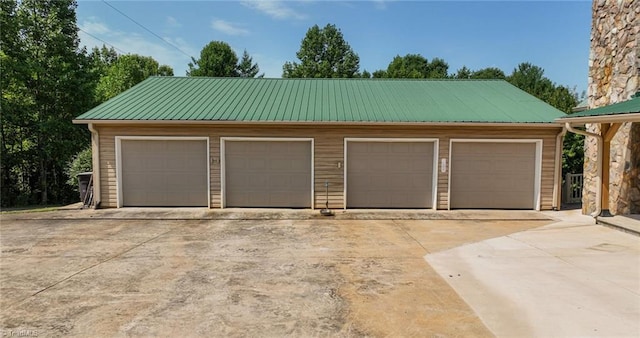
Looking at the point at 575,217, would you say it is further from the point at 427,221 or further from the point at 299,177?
the point at 299,177

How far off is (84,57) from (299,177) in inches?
507

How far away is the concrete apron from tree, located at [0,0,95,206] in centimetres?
1632

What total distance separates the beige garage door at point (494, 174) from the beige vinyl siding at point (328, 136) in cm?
27

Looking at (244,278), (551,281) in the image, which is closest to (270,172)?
(244,278)

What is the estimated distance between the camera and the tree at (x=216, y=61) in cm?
3058

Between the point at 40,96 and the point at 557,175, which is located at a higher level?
the point at 40,96

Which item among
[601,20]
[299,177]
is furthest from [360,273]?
[601,20]

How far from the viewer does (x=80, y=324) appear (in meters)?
3.58

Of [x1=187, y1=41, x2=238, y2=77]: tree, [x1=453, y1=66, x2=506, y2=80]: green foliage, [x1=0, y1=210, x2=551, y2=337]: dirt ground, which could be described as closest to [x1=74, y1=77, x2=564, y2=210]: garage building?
[x1=0, y1=210, x2=551, y2=337]: dirt ground

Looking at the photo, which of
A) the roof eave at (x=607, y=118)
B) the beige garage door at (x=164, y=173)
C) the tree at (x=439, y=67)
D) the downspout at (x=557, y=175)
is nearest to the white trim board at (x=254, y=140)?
the beige garage door at (x=164, y=173)

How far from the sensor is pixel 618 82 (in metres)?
8.68

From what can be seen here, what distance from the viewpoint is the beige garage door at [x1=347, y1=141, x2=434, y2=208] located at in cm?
1050

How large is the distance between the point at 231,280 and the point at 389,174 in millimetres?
6624

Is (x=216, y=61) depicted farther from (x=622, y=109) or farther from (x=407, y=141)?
(x=622, y=109)
